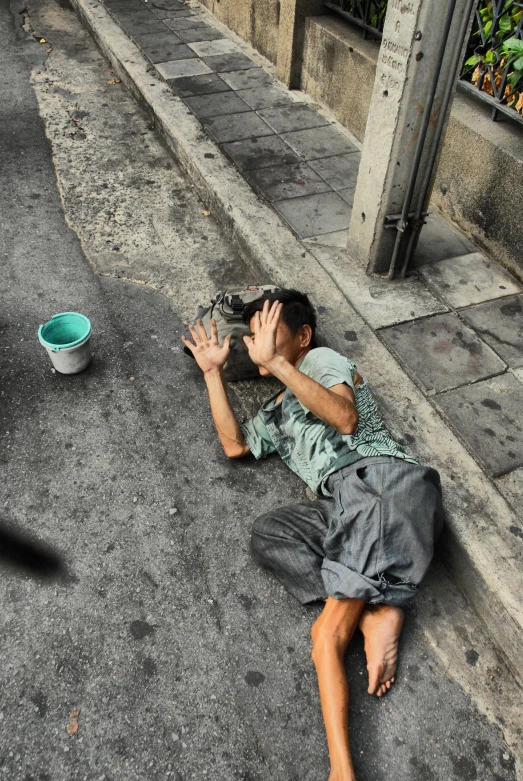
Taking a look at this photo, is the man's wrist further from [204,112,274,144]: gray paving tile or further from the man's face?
[204,112,274,144]: gray paving tile

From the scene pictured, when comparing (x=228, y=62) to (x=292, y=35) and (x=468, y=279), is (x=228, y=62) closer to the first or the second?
(x=292, y=35)

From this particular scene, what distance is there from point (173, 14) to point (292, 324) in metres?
6.84

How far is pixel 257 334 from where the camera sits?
254 centimetres

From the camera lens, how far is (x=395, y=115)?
125 inches

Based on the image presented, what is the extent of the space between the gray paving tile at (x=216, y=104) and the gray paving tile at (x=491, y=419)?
152 inches

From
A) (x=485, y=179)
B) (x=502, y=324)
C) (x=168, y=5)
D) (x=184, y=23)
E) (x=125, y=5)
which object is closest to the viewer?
(x=502, y=324)

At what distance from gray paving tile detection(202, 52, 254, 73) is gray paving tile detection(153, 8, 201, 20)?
1488 mm

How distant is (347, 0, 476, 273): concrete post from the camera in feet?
9.52

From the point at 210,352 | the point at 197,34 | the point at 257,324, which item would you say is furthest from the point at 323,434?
the point at 197,34

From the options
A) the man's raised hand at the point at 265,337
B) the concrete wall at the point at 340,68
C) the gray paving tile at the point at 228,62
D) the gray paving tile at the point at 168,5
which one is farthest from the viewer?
the gray paving tile at the point at 168,5

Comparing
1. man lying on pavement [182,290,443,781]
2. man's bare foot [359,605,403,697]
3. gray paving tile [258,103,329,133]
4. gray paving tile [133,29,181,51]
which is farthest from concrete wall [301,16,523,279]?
gray paving tile [133,29,181,51]

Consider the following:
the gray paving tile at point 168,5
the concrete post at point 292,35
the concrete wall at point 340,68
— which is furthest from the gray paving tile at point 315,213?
the gray paving tile at point 168,5

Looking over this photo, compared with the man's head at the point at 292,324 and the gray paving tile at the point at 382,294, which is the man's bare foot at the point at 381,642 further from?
the gray paving tile at the point at 382,294

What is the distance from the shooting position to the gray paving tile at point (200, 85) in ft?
19.5
